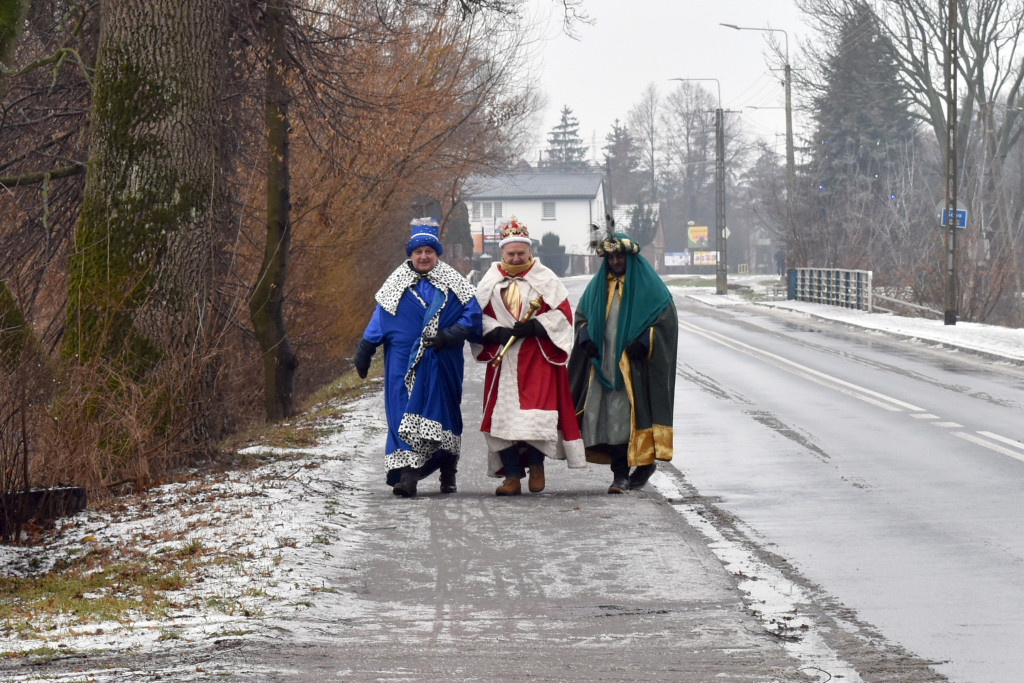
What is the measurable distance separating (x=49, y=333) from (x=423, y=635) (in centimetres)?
733

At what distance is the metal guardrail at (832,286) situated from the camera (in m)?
37.9

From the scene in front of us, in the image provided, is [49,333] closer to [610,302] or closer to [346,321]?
[610,302]

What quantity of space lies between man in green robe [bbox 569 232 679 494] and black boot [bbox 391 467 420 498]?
4.11 feet

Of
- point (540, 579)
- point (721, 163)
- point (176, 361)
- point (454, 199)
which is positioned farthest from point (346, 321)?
point (721, 163)

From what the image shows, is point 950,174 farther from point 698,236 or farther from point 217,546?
point 698,236

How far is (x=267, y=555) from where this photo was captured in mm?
7574

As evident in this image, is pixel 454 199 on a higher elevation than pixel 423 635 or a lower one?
higher

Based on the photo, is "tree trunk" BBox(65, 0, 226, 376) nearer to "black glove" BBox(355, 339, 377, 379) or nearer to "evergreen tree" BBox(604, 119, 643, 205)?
"black glove" BBox(355, 339, 377, 379)

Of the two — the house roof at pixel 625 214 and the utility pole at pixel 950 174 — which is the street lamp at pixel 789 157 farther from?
the house roof at pixel 625 214

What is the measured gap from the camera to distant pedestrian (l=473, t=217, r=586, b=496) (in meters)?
9.78

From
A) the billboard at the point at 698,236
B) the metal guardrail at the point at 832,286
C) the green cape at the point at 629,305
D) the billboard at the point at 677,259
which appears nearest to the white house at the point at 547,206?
the billboard at the point at 677,259

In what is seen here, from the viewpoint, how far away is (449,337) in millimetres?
9648

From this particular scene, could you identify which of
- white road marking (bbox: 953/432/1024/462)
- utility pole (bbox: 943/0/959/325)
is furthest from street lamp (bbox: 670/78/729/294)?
white road marking (bbox: 953/432/1024/462)

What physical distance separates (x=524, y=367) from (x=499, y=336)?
28cm
